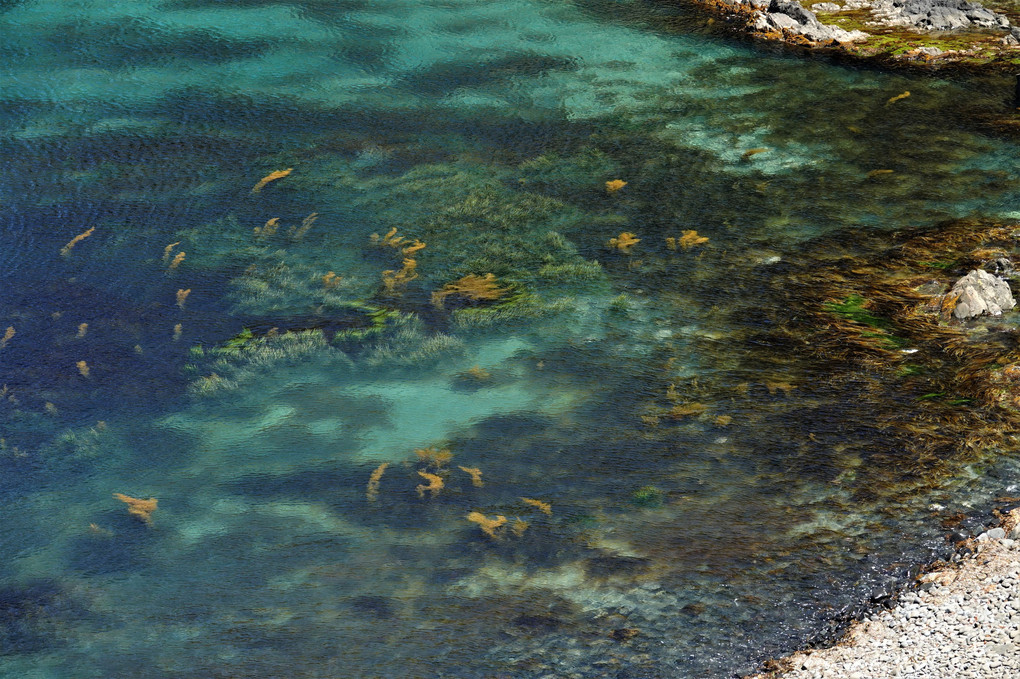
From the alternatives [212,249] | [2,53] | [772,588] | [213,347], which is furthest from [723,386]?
[2,53]

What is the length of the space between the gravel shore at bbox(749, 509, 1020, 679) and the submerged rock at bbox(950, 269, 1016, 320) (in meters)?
2.54

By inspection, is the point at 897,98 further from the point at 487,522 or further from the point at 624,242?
the point at 487,522

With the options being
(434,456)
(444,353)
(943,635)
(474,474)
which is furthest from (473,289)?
(943,635)

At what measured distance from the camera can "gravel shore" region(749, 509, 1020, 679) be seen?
4.88m

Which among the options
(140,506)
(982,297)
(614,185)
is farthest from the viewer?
(614,185)

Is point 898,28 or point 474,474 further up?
point 898,28

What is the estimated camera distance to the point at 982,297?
757cm

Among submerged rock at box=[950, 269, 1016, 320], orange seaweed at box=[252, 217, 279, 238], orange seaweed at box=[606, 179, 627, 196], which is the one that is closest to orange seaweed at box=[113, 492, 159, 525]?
orange seaweed at box=[252, 217, 279, 238]

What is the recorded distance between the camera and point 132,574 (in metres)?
5.96

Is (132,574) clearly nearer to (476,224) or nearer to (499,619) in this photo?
(499,619)

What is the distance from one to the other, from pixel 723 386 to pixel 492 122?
508 centimetres

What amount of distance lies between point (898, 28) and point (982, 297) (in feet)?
20.7

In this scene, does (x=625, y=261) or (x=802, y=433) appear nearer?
(x=802, y=433)

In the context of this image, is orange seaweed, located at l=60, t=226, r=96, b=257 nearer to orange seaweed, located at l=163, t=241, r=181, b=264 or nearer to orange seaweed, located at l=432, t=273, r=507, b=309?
orange seaweed, located at l=163, t=241, r=181, b=264
